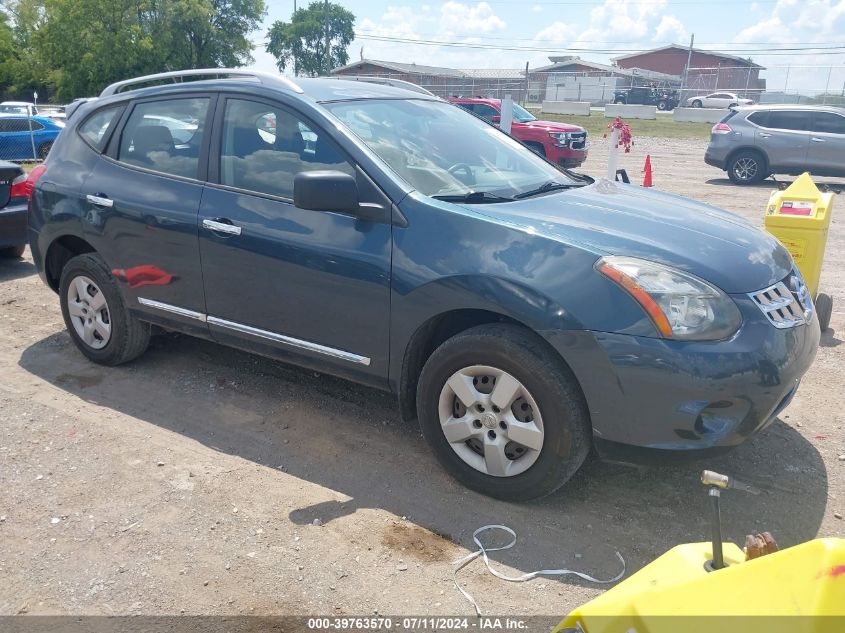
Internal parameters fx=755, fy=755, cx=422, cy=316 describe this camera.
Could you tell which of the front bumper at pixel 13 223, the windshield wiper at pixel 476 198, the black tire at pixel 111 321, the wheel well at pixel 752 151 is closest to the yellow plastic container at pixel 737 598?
the windshield wiper at pixel 476 198

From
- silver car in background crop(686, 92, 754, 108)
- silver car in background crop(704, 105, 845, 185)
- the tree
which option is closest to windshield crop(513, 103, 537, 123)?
silver car in background crop(704, 105, 845, 185)

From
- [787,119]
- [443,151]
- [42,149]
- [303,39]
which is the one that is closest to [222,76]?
[443,151]

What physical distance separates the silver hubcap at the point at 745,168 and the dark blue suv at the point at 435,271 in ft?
43.0

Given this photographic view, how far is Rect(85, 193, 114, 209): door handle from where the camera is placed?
4.66 metres

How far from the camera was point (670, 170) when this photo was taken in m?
18.5

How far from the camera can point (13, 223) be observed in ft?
24.2

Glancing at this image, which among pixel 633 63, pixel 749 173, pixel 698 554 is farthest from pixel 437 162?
pixel 633 63

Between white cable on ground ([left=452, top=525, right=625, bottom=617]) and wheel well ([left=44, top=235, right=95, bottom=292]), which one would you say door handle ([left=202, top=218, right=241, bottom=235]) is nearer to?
wheel well ([left=44, top=235, right=95, bottom=292])

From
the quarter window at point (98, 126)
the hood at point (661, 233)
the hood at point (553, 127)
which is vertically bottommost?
the hood at point (553, 127)

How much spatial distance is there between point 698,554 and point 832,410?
11.0 ft

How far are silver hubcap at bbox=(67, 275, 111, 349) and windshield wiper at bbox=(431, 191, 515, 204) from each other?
8.38 feet

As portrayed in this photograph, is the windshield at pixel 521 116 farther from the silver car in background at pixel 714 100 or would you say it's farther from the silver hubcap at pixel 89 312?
the silver car in background at pixel 714 100

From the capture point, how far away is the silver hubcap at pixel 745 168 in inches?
633

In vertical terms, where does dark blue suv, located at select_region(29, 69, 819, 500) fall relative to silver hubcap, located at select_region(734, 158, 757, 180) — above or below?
above
